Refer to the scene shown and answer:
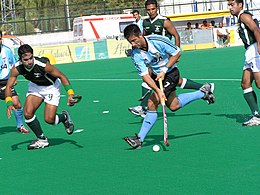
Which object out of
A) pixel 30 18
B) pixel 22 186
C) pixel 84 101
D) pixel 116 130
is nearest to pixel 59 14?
pixel 30 18

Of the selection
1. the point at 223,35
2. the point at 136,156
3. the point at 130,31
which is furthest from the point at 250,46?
the point at 223,35

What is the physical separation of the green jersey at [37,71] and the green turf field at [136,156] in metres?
1.00

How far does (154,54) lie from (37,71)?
178cm

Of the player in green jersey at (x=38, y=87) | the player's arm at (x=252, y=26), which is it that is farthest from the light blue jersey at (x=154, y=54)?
the player's arm at (x=252, y=26)

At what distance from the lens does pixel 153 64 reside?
9.33 m

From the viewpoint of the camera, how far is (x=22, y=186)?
7484 mm

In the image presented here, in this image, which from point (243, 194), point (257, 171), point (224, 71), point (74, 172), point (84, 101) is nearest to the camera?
point (243, 194)

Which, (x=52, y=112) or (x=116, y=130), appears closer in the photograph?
(x=52, y=112)

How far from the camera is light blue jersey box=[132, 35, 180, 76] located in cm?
895

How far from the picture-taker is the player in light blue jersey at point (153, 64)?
886cm

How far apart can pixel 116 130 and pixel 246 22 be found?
2.74 metres

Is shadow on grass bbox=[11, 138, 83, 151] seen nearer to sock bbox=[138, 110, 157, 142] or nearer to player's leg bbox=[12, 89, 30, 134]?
player's leg bbox=[12, 89, 30, 134]

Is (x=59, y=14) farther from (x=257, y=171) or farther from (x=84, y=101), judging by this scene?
(x=257, y=171)

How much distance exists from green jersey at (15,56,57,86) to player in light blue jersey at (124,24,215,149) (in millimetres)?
1504
